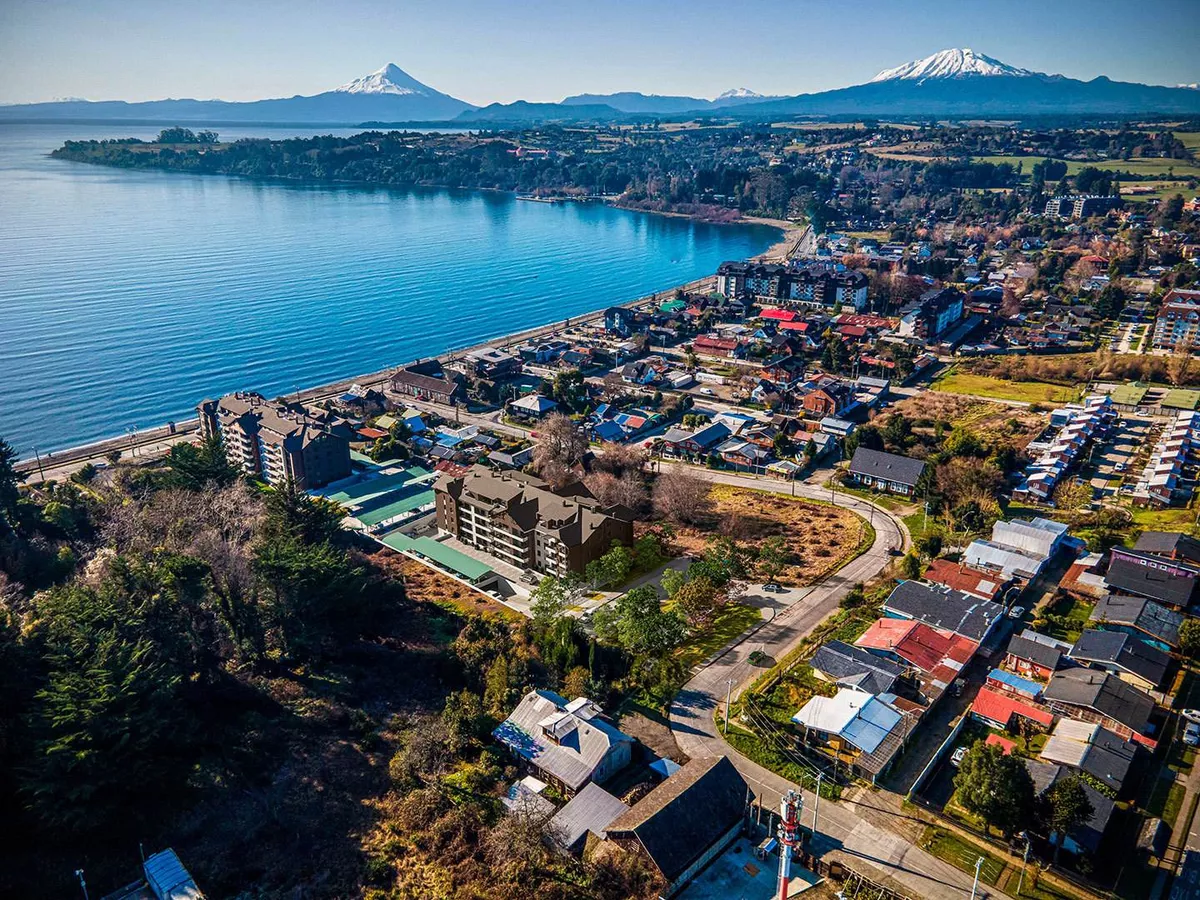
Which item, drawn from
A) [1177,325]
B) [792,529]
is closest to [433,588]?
[792,529]

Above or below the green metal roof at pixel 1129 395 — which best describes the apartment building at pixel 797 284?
above

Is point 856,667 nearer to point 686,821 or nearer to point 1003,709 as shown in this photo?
point 1003,709

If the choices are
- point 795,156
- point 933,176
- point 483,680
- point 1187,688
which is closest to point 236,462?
point 483,680

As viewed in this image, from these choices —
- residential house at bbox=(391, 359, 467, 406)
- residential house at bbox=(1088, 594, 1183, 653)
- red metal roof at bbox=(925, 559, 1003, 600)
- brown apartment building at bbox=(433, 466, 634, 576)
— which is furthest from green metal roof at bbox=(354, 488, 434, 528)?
residential house at bbox=(1088, 594, 1183, 653)

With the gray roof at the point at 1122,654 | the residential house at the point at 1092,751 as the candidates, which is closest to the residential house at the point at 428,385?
the gray roof at the point at 1122,654

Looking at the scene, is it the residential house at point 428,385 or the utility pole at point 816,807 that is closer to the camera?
the utility pole at point 816,807

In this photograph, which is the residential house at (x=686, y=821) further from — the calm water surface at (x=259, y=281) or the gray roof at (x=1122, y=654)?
the calm water surface at (x=259, y=281)

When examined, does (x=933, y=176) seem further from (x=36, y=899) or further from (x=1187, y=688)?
(x=36, y=899)
